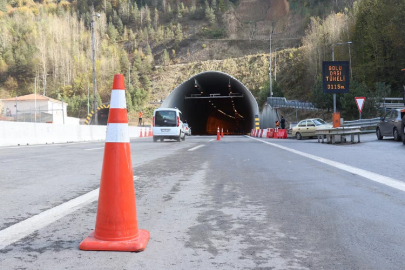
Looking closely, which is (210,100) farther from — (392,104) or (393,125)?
(393,125)

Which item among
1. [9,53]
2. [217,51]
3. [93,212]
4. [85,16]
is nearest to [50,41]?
[9,53]

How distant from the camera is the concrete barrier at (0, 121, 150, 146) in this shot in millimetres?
20578

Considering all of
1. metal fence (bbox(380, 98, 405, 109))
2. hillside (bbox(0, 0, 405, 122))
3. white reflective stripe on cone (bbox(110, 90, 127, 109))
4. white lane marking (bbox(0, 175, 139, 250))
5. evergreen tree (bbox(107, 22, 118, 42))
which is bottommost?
white lane marking (bbox(0, 175, 139, 250))

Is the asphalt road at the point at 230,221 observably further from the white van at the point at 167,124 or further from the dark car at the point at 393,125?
the white van at the point at 167,124

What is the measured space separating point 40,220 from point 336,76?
27.0 m

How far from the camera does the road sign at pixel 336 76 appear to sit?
28469mm

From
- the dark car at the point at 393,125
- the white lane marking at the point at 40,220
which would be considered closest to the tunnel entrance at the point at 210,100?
the dark car at the point at 393,125

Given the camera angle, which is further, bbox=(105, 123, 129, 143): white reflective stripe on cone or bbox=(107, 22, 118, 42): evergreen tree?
bbox=(107, 22, 118, 42): evergreen tree

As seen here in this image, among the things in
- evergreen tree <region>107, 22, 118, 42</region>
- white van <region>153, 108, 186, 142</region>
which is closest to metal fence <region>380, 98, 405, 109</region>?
white van <region>153, 108, 186, 142</region>

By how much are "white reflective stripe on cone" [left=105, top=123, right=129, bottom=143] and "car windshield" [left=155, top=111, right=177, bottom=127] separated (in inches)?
928

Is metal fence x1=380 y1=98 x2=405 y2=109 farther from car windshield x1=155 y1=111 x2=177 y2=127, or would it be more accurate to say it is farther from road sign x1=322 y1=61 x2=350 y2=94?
car windshield x1=155 y1=111 x2=177 y2=127

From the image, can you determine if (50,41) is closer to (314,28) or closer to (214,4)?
(314,28)

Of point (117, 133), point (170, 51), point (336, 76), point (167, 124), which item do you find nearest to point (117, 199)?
point (117, 133)

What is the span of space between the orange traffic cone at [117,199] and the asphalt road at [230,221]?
11 cm
